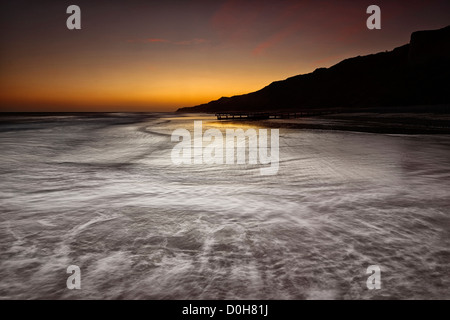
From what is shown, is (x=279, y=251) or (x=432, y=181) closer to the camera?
(x=279, y=251)

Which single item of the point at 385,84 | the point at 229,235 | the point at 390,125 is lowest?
the point at 229,235

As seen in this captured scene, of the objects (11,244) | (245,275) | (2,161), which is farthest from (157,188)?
(2,161)

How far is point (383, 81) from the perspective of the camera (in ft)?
411

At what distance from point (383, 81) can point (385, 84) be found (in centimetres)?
790

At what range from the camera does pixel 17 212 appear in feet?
16.7

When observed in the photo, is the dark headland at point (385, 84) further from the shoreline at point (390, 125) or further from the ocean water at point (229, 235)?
the ocean water at point (229, 235)

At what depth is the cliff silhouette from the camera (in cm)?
8838

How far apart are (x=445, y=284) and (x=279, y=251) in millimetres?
1690

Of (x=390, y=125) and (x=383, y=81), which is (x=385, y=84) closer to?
(x=383, y=81)

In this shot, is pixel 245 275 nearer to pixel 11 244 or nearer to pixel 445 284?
pixel 445 284

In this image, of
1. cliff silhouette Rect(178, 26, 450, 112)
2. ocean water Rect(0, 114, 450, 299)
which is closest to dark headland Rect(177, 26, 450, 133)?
cliff silhouette Rect(178, 26, 450, 112)

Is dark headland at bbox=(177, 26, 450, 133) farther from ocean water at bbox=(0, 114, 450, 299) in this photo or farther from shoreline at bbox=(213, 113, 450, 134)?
ocean water at bbox=(0, 114, 450, 299)

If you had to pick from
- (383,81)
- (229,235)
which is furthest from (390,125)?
(383,81)
